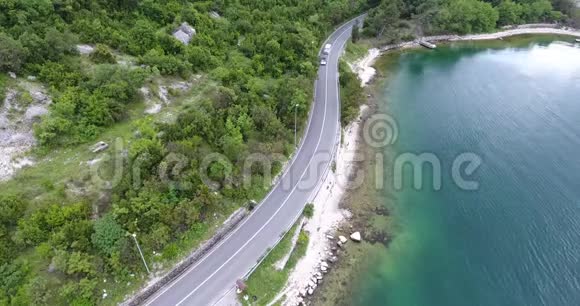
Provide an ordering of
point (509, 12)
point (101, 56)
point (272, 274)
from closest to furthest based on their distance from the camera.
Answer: point (272, 274)
point (101, 56)
point (509, 12)

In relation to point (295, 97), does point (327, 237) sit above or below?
below

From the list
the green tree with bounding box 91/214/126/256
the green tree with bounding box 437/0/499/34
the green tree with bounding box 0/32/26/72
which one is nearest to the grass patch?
the green tree with bounding box 91/214/126/256

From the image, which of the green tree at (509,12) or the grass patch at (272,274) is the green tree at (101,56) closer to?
the grass patch at (272,274)

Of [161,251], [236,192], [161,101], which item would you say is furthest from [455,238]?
[161,101]

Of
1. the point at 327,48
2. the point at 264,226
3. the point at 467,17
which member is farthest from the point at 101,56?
the point at 467,17

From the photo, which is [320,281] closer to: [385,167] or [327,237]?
[327,237]

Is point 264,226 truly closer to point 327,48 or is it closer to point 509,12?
point 327,48
